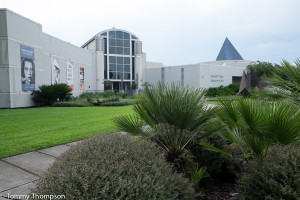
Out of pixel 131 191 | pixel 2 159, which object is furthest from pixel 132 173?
pixel 2 159

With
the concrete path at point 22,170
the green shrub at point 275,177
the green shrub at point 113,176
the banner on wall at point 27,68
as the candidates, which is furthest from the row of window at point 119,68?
the green shrub at point 275,177

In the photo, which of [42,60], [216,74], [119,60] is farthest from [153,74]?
[42,60]

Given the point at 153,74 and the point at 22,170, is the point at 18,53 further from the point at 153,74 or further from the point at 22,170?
the point at 153,74

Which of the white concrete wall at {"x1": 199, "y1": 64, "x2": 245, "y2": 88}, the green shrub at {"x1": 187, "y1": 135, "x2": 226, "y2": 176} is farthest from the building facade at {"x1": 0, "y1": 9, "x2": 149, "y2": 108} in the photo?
the green shrub at {"x1": 187, "y1": 135, "x2": 226, "y2": 176}

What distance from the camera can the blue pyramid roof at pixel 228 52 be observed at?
81.7 m

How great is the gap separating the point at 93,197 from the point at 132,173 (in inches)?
17.7

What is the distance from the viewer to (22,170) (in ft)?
12.0

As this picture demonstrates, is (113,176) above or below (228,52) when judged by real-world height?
below

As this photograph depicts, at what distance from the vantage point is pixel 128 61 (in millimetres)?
42281

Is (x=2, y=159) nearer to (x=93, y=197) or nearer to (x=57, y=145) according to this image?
(x=57, y=145)

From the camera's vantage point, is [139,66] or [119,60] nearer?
[119,60]

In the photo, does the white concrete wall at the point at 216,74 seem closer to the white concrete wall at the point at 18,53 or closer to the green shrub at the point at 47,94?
the white concrete wall at the point at 18,53

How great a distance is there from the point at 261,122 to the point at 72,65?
87.5 feet

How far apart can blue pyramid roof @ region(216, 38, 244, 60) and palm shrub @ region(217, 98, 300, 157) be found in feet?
275
